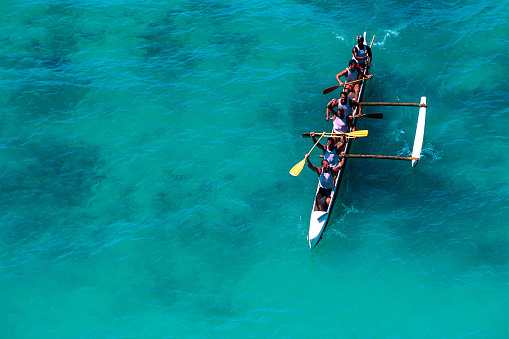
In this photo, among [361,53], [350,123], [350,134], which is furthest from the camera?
[361,53]

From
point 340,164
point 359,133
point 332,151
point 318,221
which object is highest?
point 359,133

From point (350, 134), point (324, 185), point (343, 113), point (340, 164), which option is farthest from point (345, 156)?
point (343, 113)

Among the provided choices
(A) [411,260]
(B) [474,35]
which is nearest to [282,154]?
(A) [411,260]

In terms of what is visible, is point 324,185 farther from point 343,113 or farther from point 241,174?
point 241,174

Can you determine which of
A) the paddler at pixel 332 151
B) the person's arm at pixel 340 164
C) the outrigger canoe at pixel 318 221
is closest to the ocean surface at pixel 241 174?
the outrigger canoe at pixel 318 221

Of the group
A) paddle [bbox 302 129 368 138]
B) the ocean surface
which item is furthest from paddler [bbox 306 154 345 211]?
paddle [bbox 302 129 368 138]

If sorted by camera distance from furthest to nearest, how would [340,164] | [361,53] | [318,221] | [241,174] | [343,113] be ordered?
[361,53] → [241,174] → [343,113] → [340,164] → [318,221]

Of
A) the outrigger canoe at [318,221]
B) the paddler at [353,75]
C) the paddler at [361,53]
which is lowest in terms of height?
the outrigger canoe at [318,221]

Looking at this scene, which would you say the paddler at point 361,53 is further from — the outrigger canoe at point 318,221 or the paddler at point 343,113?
the outrigger canoe at point 318,221
